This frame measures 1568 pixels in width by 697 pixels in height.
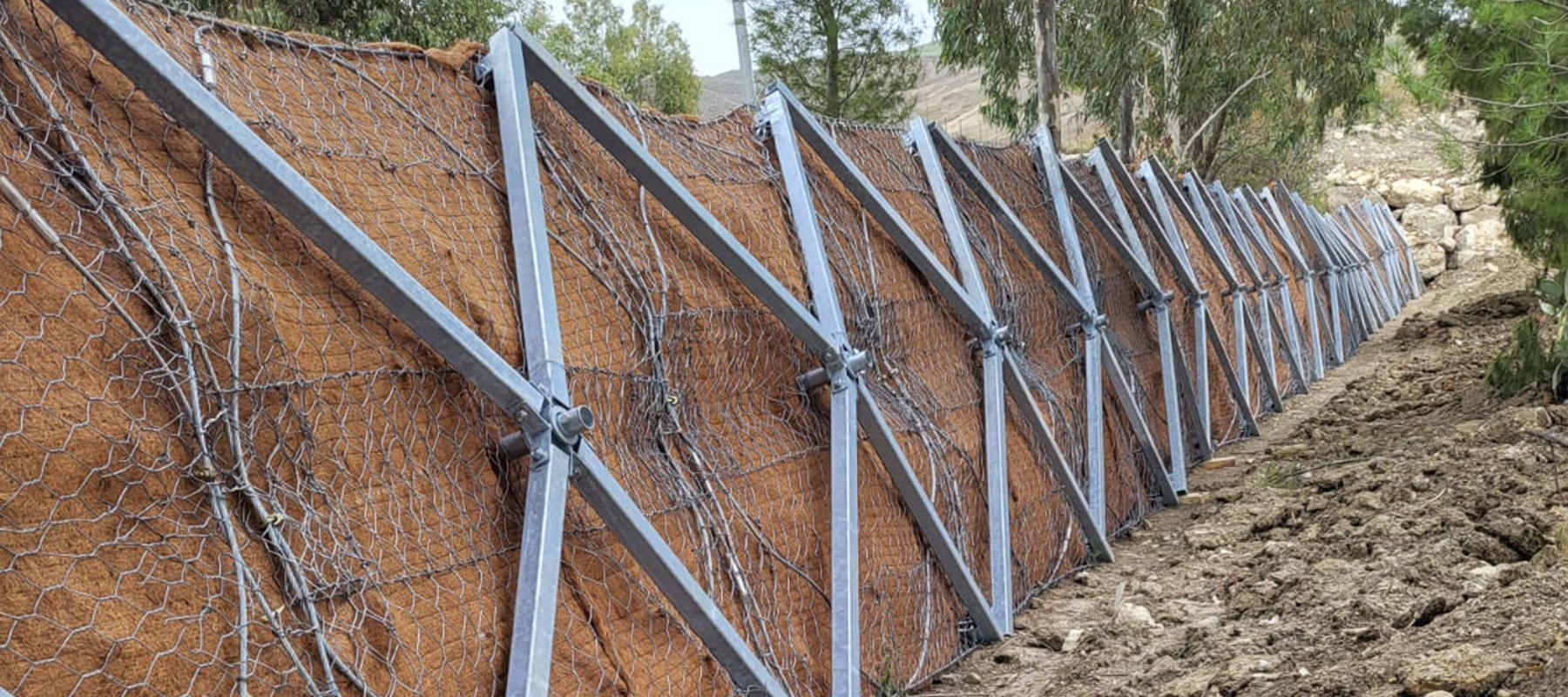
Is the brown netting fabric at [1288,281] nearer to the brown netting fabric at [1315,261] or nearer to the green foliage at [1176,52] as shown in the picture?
the brown netting fabric at [1315,261]

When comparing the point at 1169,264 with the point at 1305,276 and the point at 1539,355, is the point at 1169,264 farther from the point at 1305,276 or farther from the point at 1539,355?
the point at 1305,276

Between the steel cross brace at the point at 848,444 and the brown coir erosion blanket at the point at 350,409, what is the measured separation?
0.35 ft

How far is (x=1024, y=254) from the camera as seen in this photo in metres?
6.12

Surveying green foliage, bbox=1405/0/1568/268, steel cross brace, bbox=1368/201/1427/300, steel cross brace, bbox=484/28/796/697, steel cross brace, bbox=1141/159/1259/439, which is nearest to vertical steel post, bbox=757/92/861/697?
steel cross brace, bbox=484/28/796/697

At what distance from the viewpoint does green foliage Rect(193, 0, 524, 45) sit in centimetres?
1210

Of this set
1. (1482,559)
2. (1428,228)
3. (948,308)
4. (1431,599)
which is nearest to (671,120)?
(948,308)

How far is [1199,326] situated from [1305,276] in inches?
238

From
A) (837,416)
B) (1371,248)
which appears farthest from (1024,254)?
(1371,248)

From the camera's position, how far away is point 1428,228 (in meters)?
31.2

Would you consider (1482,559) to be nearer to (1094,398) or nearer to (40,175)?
(1094,398)

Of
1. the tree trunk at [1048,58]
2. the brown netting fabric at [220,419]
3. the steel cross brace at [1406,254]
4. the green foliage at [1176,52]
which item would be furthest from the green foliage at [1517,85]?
the steel cross brace at [1406,254]

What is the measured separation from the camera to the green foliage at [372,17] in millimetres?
12102

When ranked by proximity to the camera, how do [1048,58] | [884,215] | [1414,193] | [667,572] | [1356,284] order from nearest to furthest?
[667,572] → [884,215] → [1048,58] → [1356,284] → [1414,193]

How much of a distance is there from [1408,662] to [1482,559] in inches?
53.6
